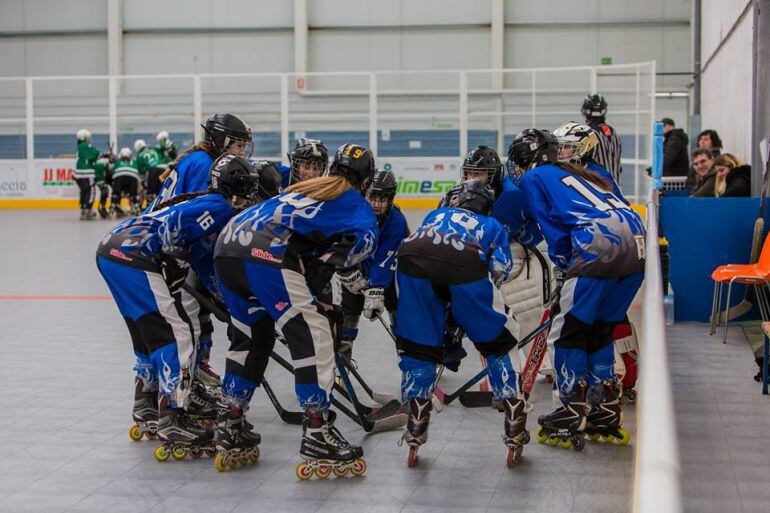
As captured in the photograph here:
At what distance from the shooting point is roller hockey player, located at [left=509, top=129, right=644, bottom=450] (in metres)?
4.93

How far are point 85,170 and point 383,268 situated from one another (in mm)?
16942

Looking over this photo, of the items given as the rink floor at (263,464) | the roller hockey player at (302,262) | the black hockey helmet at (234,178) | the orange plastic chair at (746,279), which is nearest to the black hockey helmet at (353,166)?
the roller hockey player at (302,262)

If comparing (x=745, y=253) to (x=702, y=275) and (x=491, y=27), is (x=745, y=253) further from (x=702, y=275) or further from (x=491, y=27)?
(x=491, y=27)

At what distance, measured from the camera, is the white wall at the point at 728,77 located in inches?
510

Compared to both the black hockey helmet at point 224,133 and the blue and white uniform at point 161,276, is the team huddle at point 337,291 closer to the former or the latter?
the blue and white uniform at point 161,276

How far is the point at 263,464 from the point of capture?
4828 millimetres

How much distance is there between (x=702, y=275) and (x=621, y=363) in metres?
2.59

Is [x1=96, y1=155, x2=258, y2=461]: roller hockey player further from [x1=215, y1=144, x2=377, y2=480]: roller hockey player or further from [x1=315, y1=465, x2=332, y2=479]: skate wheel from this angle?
[x1=315, y1=465, x2=332, y2=479]: skate wheel

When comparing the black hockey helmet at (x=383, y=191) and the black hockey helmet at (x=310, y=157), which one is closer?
the black hockey helmet at (x=310, y=157)

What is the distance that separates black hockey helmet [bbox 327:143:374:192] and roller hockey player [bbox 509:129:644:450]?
0.89 metres

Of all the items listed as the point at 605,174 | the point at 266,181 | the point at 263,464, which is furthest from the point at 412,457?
the point at 605,174

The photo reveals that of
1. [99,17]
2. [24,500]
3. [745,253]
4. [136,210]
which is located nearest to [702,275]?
[745,253]

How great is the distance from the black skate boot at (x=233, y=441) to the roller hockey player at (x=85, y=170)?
58.1 feet

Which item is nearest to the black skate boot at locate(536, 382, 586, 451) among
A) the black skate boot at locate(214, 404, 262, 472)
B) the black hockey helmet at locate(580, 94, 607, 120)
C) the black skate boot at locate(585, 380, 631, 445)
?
the black skate boot at locate(585, 380, 631, 445)
